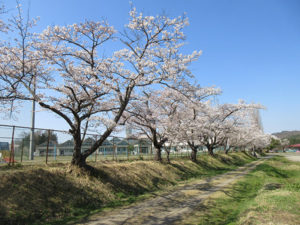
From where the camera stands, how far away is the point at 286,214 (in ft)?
21.6

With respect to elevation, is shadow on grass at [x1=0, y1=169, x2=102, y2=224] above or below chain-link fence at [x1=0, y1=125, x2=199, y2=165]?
below

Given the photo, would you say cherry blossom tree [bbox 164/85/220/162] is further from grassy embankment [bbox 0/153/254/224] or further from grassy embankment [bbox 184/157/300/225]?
grassy embankment [bbox 184/157/300/225]

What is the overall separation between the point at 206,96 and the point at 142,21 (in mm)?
14533

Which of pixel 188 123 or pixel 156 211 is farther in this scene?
pixel 188 123

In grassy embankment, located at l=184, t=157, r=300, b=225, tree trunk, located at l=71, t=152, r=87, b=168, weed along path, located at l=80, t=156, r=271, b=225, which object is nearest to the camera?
grassy embankment, located at l=184, t=157, r=300, b=225

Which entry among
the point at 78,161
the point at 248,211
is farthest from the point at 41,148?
the point at 248,211

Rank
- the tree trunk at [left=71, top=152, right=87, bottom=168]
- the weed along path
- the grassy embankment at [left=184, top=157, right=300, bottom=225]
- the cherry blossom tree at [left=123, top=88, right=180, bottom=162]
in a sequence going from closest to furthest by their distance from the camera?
the grassy embankment at [left=184, top=157, right=300, bottom=225] < the weed along path < the tree trunk at [left=71, top=152, right=87, bottom=168] < the cherry blossom tree at [left=123, top=88, right=180, bottom=162]

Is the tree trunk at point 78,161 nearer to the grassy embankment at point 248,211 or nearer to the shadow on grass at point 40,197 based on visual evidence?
the shadow on grass at point 40,197

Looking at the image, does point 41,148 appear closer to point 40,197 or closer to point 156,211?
point 40,197

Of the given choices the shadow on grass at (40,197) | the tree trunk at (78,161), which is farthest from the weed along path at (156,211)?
the tree trunk at (78,161)

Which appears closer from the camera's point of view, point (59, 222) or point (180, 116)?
point (59, 222)

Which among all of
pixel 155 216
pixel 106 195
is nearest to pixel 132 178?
pixel 106 195

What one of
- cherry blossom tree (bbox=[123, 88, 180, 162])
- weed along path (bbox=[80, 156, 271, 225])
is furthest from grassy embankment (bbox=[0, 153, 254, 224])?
cherry blossom tree (bbox=[123, 88, 180, 162])

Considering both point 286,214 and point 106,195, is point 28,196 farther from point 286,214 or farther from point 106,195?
point 286,214
